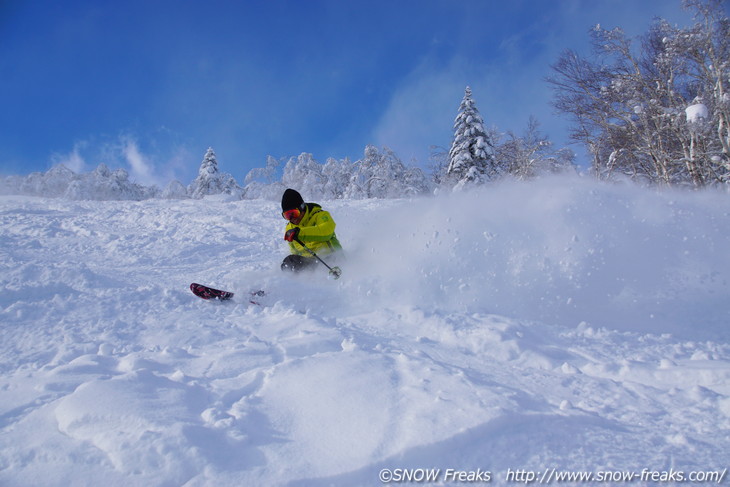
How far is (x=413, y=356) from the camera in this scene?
265cm

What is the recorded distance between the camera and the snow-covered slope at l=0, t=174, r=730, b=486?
1.59 meters

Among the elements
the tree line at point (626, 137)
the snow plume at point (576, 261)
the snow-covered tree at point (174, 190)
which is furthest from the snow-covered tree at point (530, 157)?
the snow-covered tree at point (174, 190)

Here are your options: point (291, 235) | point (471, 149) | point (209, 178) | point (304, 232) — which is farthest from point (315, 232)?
point (209, 178)

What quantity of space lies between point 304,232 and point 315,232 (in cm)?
16

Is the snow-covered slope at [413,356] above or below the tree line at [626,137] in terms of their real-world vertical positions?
below

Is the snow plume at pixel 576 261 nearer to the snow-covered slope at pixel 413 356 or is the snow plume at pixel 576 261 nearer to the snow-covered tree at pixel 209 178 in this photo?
the snow-covered slope at pixel 413 356

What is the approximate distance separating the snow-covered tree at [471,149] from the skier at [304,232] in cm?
1869

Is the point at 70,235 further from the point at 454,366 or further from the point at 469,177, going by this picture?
the point at 469,177

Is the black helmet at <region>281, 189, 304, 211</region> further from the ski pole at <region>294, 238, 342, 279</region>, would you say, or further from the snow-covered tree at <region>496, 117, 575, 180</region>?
the snow-covered tree at <region>496, 117, 575, 180</region>

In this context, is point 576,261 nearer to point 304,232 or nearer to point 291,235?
point 304,232

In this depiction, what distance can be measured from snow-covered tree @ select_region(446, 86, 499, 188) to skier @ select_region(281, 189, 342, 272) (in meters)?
18.7

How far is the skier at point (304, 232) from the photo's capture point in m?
5.48

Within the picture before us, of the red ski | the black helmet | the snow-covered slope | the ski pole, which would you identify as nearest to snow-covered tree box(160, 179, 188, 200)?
the snow-covered slope

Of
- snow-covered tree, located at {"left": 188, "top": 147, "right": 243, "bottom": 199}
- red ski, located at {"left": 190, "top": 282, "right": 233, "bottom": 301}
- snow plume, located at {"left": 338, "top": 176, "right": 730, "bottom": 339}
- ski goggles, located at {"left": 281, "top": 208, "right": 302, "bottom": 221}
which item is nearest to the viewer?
snow plume, located at {"left": 338, "top": 176, "right": 730, "bottom": 339}
